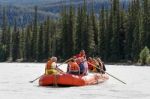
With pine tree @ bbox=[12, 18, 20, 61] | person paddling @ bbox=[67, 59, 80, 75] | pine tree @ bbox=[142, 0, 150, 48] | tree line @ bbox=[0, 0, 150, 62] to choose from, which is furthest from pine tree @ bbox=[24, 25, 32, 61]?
person paddling @ bbox=[67, 59, 80, 75]

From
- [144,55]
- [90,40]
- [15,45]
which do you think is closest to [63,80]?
[144,55]

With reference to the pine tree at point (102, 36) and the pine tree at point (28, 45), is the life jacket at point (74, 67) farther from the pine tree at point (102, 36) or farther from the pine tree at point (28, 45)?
the pine tree at point (28, 45)

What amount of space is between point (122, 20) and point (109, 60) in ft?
28.6

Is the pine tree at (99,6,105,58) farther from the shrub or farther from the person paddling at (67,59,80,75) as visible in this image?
the person paddling at (67,59,80,75)

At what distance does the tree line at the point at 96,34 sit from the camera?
98.2 meters

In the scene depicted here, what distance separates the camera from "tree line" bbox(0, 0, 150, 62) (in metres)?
98.2

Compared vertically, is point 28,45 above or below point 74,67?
below

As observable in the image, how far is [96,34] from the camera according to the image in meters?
111

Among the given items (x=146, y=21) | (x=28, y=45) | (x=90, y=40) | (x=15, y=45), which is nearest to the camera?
(x=146, y=21)

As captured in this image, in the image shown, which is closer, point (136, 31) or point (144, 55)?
point (144, 55)

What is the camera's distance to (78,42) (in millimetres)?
110750

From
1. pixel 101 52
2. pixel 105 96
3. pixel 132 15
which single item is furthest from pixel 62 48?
pixel 105 96

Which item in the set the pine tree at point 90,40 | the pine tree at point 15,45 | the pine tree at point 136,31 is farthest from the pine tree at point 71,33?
the pine tree at point 15,45

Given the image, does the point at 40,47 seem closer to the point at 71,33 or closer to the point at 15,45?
the point at 71,33
